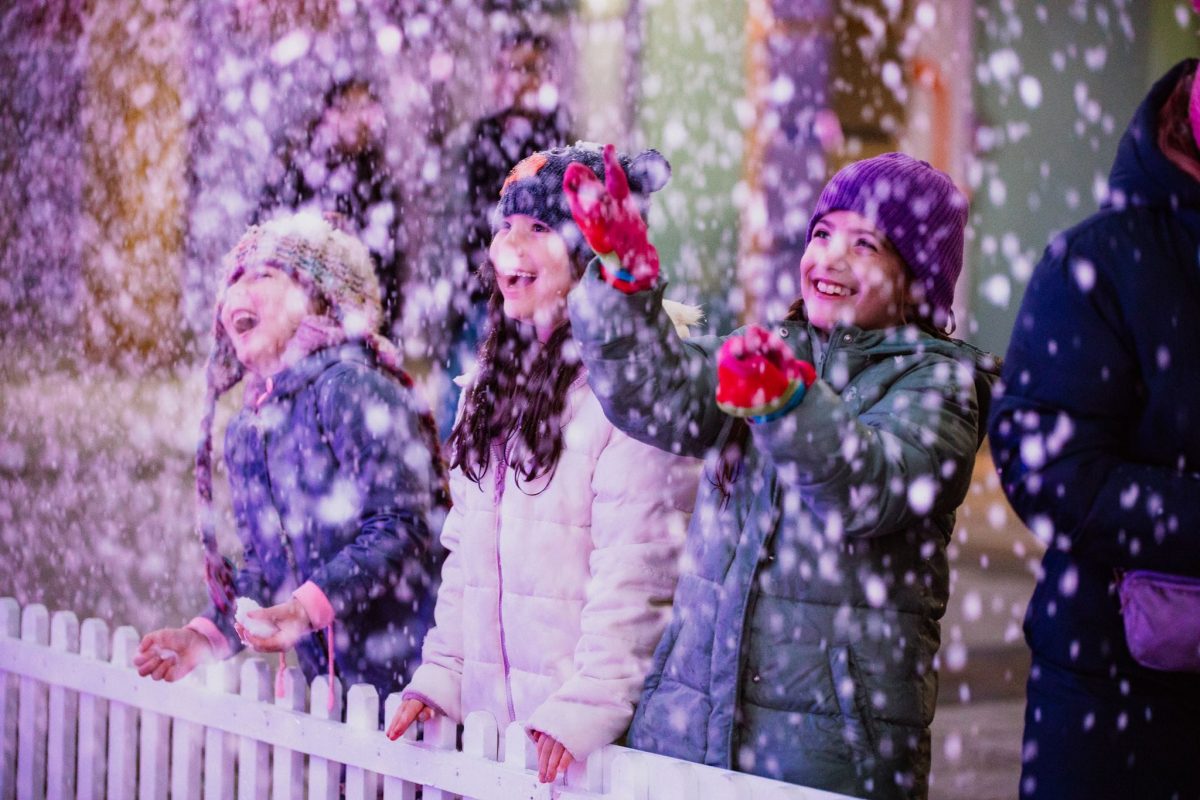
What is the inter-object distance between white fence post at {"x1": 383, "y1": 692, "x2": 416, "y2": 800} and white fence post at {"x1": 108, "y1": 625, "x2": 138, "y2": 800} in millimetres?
880

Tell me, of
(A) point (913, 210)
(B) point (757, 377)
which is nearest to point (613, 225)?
(B) point (757, 377)

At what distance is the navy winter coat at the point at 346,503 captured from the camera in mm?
3078

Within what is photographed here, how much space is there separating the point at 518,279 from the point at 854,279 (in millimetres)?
683

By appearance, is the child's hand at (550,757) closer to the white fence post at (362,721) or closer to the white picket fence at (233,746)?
the white picket fence at (233,746)


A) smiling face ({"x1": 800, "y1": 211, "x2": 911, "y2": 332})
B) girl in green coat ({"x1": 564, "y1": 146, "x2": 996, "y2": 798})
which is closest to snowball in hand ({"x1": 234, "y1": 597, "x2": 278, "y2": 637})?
girl in green coat ({"x1": 564, "y1": 146, "x2": 996, "y2": 798})

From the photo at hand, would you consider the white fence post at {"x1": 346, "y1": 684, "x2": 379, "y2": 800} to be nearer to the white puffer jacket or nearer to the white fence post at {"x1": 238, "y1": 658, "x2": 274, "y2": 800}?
the white puffer jacket

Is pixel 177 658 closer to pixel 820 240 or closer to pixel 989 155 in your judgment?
pixel 820 240

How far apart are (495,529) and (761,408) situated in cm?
92

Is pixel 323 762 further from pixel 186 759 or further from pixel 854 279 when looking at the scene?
pixel 854 279

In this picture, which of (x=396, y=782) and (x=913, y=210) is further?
(x=396, y=782)

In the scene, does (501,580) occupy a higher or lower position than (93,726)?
higher

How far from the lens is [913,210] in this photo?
2275 mm

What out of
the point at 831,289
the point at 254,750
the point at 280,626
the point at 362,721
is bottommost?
the point at 254,750

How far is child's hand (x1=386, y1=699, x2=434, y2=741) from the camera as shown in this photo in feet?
8.72
